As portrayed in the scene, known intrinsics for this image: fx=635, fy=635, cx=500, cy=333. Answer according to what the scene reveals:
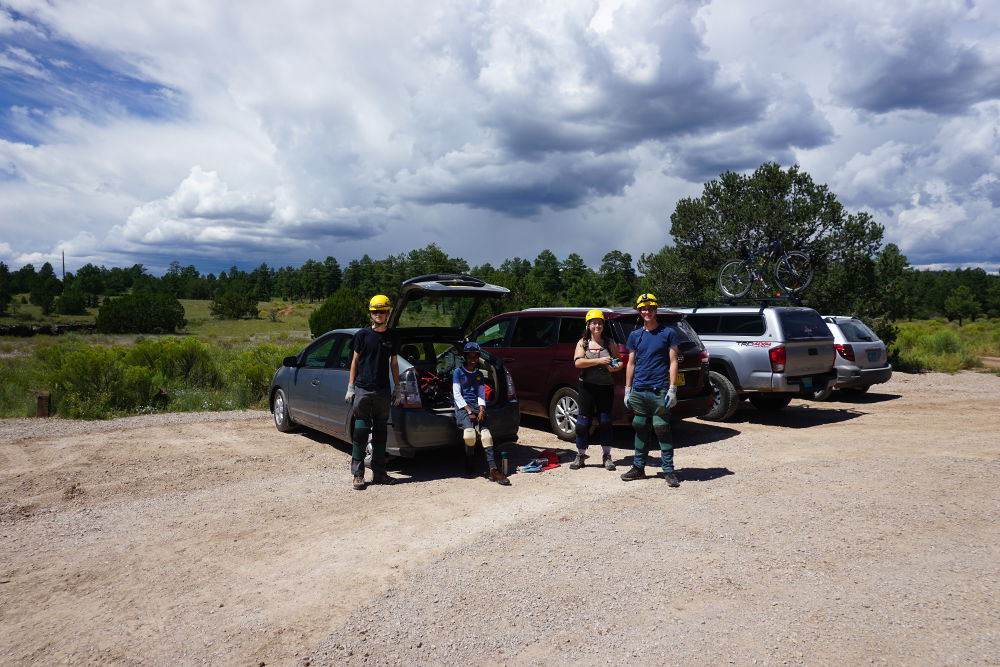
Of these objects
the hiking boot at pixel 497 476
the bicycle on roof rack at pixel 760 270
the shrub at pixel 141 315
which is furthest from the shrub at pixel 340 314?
the shrub at pixel 141 315

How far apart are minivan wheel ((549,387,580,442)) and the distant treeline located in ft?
32.9

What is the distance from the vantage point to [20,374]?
13500 millimetres

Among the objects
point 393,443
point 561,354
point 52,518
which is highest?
point 561,354

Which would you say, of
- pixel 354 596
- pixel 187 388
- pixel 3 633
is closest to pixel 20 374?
pixel 187 388

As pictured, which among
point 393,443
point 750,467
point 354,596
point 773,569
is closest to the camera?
point 354,596

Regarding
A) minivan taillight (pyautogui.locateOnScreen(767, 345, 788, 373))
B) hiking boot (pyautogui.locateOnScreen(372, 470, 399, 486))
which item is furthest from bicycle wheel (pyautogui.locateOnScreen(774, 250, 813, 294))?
hiking boot (pyautogui.locateOnScreen(372, 470, 399, 486))

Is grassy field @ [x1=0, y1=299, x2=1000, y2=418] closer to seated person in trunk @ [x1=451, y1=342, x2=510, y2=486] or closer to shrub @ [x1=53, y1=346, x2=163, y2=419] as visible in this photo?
shrub @ [x1=53, y1=346, x2=163, y2=419]

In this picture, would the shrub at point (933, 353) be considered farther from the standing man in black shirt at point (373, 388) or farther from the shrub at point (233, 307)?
the shrub at point (233, 307)

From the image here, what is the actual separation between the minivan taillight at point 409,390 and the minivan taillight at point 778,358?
5948 mm

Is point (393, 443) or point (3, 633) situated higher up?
point (393, 443)

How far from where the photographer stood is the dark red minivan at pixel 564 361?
26.4 ft

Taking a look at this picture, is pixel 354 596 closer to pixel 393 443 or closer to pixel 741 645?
pixel 741 645

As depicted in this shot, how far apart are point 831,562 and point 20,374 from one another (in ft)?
50.9

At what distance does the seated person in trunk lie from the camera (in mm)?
6454
